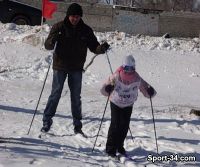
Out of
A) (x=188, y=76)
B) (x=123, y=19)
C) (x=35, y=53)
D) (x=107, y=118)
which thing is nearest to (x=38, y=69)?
(x=35, y=53)

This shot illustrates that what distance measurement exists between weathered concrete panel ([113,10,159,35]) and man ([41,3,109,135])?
14.1 meters

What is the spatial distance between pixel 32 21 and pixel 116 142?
14987 millimetres

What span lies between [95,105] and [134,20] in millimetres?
11165

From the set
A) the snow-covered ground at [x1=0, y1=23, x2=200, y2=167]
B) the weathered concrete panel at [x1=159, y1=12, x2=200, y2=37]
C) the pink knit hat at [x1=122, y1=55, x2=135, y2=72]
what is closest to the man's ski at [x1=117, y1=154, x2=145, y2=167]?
the snow-covered ground at [x1=0, y1=23, x2=200, y2=167]

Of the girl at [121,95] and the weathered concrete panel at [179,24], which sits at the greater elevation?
the weathered concrete panel at [179,24]

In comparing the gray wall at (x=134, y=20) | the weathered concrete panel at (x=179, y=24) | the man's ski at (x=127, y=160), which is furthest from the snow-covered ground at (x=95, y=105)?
the gray wall at (x=134, y=20)

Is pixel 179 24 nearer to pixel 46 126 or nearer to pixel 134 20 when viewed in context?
pixel 134 20

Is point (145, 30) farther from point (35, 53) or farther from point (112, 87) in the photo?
point (112, 87)

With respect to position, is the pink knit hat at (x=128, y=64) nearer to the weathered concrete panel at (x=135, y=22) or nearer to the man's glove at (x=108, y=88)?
the man's glove at (x=108, y=88)

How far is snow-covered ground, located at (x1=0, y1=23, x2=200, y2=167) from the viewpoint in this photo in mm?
7121

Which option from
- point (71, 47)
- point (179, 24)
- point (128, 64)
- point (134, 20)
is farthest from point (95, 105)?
point (179, 24)

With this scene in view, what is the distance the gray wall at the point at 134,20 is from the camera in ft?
72.5

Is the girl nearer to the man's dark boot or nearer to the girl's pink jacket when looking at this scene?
the girl's pink jacket

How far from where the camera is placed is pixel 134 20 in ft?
72.7
